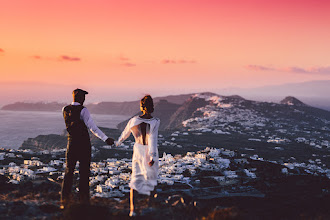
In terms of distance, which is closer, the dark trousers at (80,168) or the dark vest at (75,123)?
the dark vest at (75,123)

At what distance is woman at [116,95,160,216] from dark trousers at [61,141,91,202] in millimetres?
2040

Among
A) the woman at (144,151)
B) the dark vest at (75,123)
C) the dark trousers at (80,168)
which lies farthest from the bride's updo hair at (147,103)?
the dark trousers at (80,168)

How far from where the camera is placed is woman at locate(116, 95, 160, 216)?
11.1 m

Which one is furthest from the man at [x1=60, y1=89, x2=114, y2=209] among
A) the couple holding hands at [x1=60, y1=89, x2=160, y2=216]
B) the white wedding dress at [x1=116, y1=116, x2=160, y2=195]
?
the white wedding dress at [x1=116, y1=116, x2=160, y2=195]

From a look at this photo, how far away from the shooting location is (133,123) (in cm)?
1110

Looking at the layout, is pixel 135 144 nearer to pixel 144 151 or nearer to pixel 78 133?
pixel 144 151

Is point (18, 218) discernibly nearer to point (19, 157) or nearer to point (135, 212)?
point (135, 212)

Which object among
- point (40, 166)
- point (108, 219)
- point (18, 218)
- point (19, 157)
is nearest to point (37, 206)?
point (18, 218)

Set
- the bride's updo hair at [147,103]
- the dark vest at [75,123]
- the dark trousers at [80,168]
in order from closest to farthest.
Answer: the bride's updo hair at [147,103]
the dark vest at [75,123]
the dark trousers at [80,168]

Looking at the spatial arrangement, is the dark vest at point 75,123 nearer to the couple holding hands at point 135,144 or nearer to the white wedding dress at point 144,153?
the couple holding hands at point 135,144

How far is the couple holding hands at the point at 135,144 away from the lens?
11117 millimetres

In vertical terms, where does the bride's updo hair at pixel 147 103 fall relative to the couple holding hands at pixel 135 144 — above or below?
above

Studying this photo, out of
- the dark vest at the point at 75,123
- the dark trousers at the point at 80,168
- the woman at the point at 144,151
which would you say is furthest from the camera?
the dark trousers at the point at 80,168

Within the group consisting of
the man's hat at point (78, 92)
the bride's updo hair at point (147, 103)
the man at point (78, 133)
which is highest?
the man's hat at point (78, 92)
